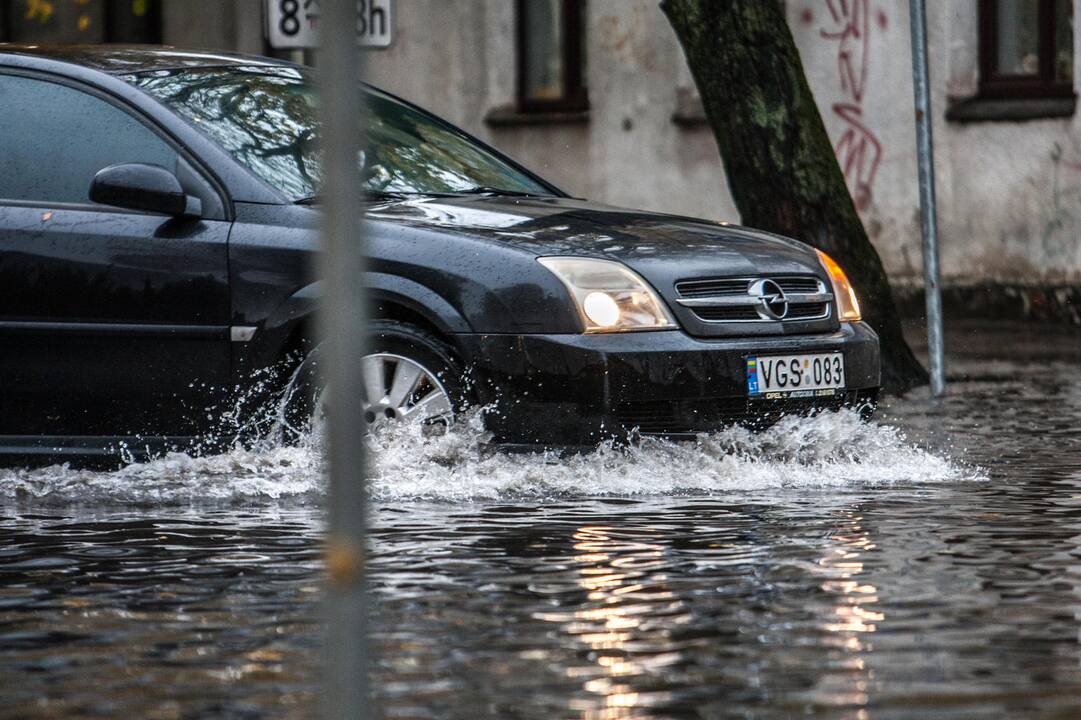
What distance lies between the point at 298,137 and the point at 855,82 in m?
11.7

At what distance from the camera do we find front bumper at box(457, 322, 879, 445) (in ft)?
24.7

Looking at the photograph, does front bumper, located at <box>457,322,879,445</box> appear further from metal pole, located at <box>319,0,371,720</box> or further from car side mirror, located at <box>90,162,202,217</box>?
metal pole, located at <box>319,0,371,720</box>

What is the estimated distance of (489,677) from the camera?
4617 millimetres

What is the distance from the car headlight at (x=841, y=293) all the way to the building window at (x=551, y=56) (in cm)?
1299

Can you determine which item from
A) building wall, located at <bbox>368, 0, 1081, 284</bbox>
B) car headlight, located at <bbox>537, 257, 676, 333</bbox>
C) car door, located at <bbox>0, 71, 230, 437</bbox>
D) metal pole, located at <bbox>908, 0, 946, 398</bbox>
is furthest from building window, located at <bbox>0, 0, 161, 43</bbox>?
car headlight, located at <bbox>537, 257, 676, 333</bbox>

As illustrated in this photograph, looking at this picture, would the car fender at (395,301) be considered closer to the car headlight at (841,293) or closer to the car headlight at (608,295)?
the car headlight at (608,295)

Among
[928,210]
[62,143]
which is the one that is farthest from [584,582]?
[928,210]

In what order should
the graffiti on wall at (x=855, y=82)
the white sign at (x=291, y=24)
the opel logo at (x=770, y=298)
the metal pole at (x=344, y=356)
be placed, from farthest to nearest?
the graffiti on wall at (x=855, y=82) < the white sign at (x=291, y=24) < the opel logo at (x=770, y=298) < the metal pole at (x=344, y=356)

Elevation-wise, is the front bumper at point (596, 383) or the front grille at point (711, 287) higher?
the front grille at point (711, 287)

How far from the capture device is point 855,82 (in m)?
19.5

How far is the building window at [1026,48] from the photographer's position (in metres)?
18.4

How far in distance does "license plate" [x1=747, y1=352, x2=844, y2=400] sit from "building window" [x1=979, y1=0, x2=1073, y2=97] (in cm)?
1066

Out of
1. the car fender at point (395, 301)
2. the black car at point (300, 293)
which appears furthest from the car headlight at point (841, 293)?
the car fender at point (395, 301)

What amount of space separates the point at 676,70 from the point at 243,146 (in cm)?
Answer: 1276
